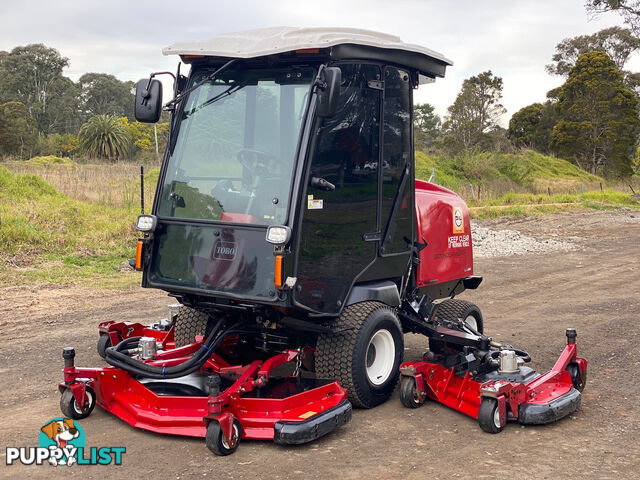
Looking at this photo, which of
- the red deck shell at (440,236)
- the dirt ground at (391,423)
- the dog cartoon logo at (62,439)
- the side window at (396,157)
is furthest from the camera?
the red deck shell at (440,236)

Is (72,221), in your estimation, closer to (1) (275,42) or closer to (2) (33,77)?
(1) (275,42)

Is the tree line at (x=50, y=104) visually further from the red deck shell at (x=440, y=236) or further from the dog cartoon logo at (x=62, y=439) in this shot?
the dog cartoon logo at (x=62, y=439)

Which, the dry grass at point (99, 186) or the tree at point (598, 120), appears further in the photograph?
the tree at point (598, 120)

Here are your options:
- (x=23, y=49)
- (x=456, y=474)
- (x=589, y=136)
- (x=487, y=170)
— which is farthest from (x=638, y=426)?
(x=23, y=49)

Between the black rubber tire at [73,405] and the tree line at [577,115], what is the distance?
1533 inches

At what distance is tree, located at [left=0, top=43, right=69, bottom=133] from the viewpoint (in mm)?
56281

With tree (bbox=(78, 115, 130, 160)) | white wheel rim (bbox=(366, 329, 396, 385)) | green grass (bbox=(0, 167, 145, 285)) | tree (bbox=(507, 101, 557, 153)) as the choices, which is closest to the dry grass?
green grass (bbox=(0, 167, 145, 285))

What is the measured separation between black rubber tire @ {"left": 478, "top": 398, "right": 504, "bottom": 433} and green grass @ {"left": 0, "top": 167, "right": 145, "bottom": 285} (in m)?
6.98

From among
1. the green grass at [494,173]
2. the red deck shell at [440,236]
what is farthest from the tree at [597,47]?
the red deck shell at [440,236]

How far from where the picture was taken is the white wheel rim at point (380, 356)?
17.9 ft

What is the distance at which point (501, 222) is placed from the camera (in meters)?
20.9

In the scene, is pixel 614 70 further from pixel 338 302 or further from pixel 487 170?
pixel 338 302

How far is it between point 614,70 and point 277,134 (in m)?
44.3

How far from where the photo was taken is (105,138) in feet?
107
